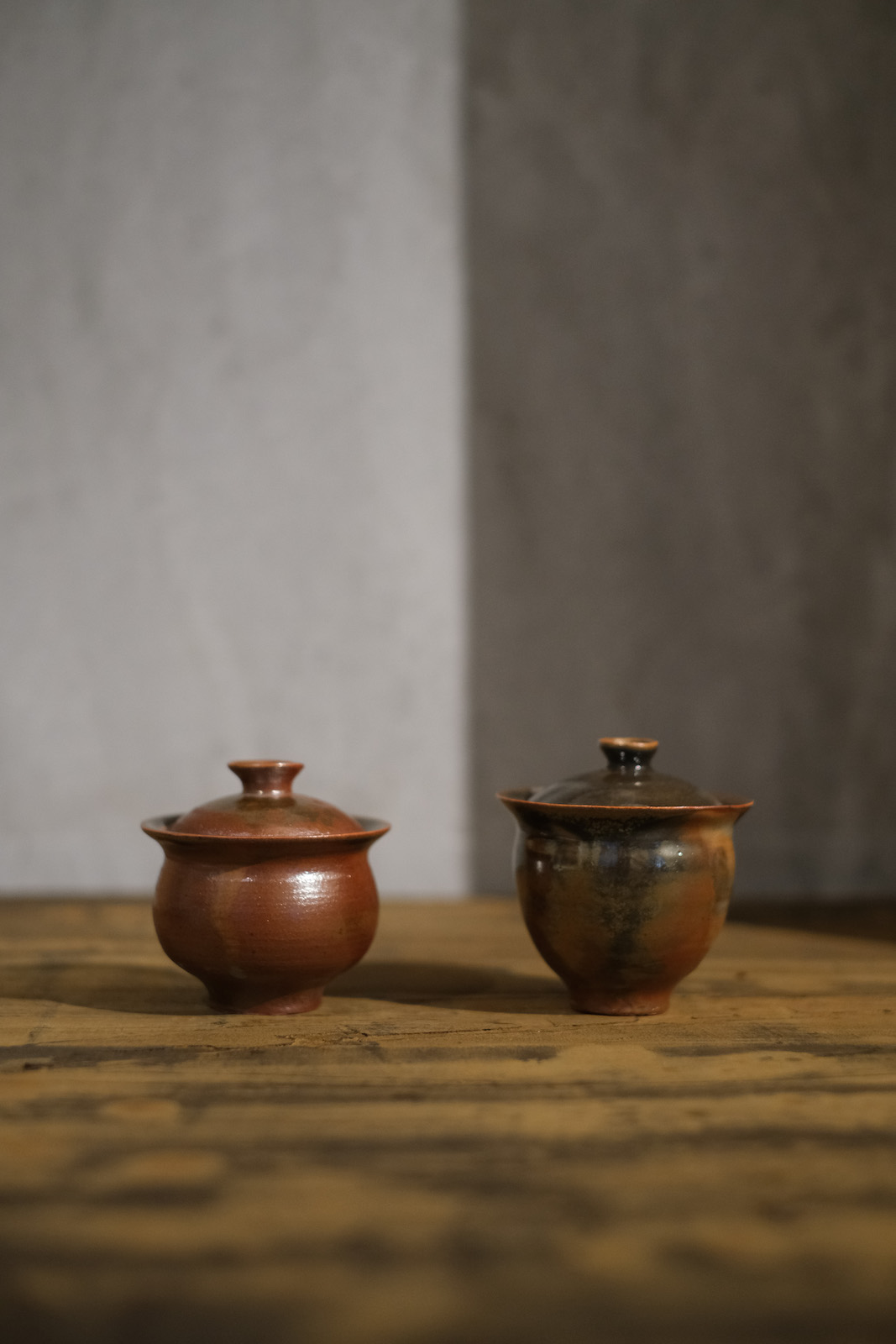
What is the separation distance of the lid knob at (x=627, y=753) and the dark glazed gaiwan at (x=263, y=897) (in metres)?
0.23

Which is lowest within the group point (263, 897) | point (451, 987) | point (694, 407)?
point (451, 987)

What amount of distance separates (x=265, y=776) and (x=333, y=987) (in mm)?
271

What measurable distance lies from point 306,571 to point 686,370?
2.37 ft

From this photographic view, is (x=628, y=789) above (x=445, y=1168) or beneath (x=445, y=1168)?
above

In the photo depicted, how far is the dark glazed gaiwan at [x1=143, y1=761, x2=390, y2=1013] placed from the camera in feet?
3.44

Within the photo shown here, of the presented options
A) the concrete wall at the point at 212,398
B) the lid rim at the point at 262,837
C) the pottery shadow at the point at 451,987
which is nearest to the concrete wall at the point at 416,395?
the concrete wall at the point at 212,398

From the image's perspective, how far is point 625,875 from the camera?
1049 mm

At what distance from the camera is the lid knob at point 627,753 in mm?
1109

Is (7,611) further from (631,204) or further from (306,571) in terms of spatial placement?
(631,204)

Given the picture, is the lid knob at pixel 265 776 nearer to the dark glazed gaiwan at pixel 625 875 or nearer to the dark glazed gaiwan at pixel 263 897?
the dark glazed gaiwan at pixel 263 897

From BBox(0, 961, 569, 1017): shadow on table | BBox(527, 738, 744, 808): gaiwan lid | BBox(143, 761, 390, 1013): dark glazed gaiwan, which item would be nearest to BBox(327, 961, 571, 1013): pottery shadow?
BBox(0, 961, 569, 1017): shadow on table

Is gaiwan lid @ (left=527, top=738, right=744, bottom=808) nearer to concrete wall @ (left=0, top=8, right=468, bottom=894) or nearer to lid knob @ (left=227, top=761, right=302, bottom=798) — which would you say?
lid knob @ (left=227, top=761, right=302, bottom=798)

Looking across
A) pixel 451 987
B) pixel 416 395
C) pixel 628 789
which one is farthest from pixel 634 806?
pixel 416 395

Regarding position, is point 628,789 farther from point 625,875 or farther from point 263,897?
point 263,897
